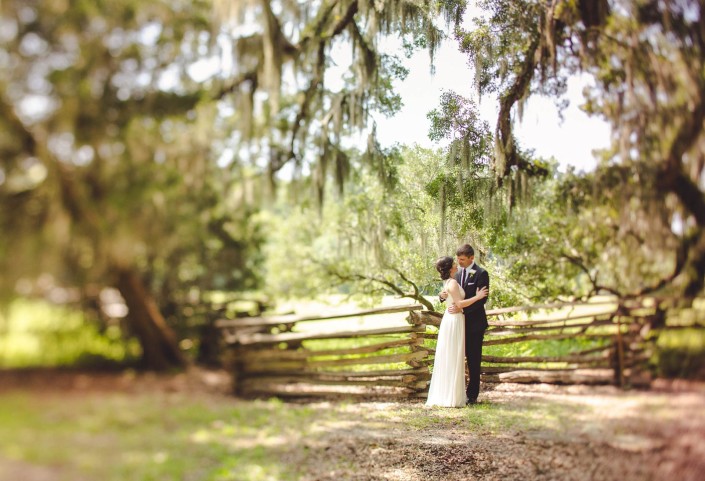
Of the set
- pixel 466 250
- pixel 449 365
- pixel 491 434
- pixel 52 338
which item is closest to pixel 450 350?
pixel 449 365

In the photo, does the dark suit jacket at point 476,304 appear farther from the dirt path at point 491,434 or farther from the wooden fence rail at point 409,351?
the dirt path at point 491,434

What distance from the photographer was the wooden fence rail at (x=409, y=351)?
7.48ft

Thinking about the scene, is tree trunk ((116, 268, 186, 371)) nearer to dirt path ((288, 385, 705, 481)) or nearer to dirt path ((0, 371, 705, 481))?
dirt path ((0, 371, 705, 481))

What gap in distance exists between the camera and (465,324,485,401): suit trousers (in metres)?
3.54

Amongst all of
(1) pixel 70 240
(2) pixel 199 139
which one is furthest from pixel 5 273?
(2) pixel 199 139

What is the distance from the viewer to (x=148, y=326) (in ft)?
5.87

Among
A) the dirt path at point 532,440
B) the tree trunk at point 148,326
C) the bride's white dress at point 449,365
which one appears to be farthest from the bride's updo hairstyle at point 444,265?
the tree trunk at point 148,326

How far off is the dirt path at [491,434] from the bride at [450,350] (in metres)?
0.30

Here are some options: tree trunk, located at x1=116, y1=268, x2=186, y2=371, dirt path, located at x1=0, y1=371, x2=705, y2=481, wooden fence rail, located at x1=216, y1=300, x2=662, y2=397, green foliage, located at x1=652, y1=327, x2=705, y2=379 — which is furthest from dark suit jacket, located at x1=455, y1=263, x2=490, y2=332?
tree trunk, located at x1=116, y1=268, x2=186, y2=371

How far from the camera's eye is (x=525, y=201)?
9.70 feet

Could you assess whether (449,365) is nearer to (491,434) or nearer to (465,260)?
(465,260)

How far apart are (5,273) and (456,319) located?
2.66m

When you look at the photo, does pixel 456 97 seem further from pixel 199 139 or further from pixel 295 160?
pixel 199 139

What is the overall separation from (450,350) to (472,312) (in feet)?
1.04
